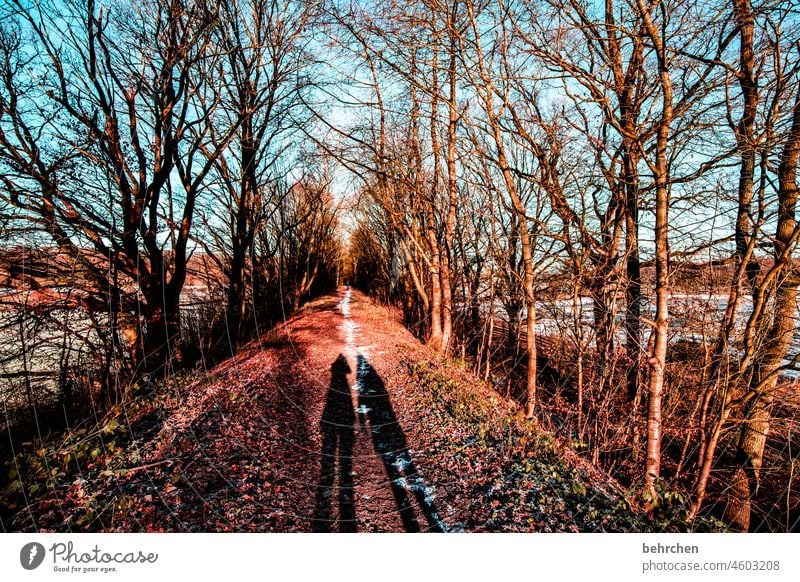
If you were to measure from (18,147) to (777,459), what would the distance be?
518 inches

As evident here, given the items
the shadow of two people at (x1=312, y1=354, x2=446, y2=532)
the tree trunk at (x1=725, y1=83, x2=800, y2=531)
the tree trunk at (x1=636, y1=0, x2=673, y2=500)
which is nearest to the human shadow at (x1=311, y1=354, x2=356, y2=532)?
the shadow of two people at (x1=312, y1=354, x2=446, y2=532)

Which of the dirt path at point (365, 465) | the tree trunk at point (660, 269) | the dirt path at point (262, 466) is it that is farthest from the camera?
the tree trunk at point (660, 269)

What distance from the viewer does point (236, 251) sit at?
36.0 ft

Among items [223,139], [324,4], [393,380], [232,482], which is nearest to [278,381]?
[393,380]

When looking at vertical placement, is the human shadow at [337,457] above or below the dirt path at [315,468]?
below

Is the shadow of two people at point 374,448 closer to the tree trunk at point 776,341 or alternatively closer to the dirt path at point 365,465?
the dirt path at point 365,465

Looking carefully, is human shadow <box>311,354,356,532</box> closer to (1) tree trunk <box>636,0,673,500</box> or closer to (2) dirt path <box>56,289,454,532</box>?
(2) dirt path <box>56,289,454,532</box>

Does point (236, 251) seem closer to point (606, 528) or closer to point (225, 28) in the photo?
point (225, 28)

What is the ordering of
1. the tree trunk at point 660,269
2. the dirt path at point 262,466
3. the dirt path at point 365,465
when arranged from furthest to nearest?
1. the tree trunk at point 660,269
2. the dirt path at point 365,465
3. the dirt path at point 262,466

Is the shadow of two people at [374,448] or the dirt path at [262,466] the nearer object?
the dirt path at [262,466]

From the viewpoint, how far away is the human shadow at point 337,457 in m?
3.30

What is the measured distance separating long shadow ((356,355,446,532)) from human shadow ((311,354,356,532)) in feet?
0.97

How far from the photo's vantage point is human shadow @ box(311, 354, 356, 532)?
3.30m

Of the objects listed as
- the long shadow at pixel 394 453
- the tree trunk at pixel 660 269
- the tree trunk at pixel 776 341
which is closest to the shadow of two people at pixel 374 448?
the long shadow at pixel 394 453
